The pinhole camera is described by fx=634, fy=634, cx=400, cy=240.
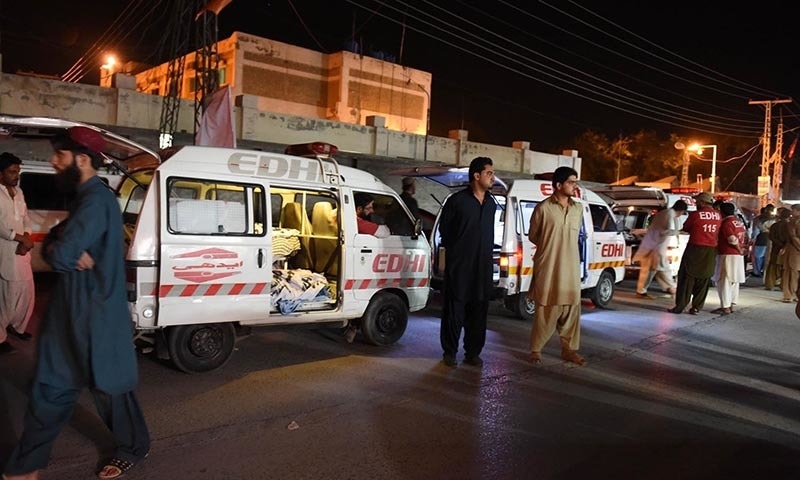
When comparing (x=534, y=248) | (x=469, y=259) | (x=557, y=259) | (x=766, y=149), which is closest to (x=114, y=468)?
(x=469, y=259)

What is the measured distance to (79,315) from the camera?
3344mm

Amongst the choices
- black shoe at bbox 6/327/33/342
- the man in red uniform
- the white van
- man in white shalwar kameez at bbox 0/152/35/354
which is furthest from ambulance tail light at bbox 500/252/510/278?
the white van

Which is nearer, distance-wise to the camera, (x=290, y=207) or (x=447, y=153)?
(x=290, y=207)

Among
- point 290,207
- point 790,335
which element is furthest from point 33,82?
point 790,335

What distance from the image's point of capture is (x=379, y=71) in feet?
92.9

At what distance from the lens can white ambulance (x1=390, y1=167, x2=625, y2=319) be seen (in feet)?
29.0

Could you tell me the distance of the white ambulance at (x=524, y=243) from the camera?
8844 millimetres

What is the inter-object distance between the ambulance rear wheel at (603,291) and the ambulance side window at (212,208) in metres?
6.42

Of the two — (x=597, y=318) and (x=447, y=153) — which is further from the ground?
(x=447, y=153)

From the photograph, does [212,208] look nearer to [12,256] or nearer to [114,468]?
[12,256]

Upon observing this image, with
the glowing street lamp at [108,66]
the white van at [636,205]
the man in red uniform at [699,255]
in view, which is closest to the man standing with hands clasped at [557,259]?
the man in red uniform at [699,255]

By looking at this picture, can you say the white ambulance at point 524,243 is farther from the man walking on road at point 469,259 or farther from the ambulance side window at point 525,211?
the man walking on road at point 469,259

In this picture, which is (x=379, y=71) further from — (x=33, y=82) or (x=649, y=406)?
(x=649, y=406)

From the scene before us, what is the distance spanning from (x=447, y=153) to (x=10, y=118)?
17.0 metres
